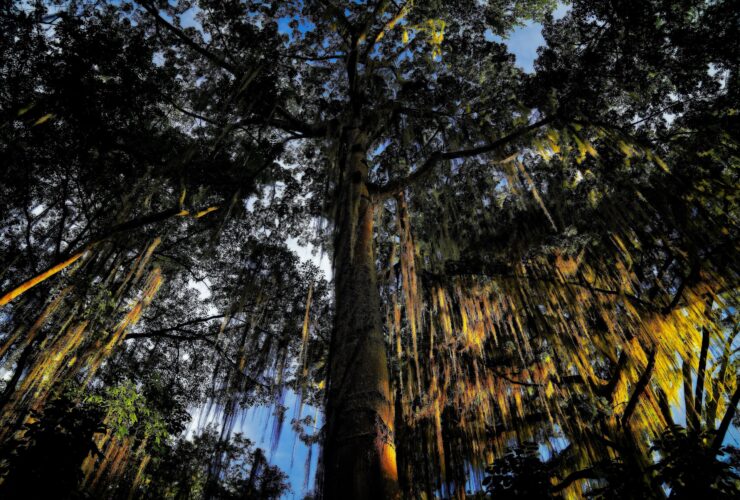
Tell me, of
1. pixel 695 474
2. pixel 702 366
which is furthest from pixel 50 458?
pixel 702 366

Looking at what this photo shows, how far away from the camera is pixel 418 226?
23.6 feet

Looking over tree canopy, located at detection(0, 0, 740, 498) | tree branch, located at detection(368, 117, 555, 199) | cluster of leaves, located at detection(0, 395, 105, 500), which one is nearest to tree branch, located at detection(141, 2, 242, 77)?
tree canopy, located at detection(0, 0, 740, 498)

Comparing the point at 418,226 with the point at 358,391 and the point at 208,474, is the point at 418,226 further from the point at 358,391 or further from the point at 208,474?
the point at 208,474

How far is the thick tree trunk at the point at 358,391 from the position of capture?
1817mm

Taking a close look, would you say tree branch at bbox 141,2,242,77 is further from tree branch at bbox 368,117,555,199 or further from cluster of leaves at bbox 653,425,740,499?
cluster of leaves at bbox 653,425,740,499

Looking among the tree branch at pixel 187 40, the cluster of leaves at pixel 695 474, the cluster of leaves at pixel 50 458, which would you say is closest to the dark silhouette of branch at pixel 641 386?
the cluster of leaves at pixel 695 474

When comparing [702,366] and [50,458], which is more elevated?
[702,366]

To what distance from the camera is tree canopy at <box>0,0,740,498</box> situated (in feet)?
12.6

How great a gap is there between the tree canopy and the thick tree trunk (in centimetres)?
3

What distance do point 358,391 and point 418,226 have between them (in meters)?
5.32

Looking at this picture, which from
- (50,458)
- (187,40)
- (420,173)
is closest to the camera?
(50,458)

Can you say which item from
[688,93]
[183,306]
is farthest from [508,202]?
[183,306]

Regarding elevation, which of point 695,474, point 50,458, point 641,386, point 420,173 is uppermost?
point 420,173

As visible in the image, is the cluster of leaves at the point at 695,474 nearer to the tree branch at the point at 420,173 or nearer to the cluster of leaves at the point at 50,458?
the tree branch at the point at 420,173
